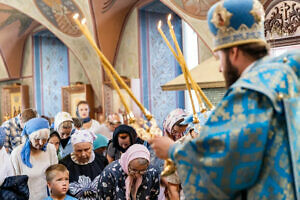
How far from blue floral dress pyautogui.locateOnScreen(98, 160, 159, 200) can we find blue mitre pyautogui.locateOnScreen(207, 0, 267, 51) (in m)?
2.48

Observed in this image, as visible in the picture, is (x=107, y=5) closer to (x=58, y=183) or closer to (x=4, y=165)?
(x=4, y=165)

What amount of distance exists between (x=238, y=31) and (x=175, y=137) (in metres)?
3.01

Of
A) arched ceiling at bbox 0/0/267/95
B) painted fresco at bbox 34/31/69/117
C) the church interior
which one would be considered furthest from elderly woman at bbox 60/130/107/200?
painted fresco at bbox 34/31/69/117

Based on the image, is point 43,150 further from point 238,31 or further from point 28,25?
point 28,25

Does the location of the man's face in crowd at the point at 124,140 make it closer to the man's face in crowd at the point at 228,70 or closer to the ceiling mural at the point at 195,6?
the ceiling mural at the point at 195,6

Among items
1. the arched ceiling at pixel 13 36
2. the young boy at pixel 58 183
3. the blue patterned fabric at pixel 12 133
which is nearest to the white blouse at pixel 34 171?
the young boy at pixel 58 183

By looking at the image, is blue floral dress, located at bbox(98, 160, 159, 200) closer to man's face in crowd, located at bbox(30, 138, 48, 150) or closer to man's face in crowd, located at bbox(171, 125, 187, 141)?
man's face in crowd, located at bbox(171, 125, 187, 141)

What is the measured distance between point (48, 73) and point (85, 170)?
998 cm

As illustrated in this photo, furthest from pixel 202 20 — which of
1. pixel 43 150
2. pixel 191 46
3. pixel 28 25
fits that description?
pixel 28 25

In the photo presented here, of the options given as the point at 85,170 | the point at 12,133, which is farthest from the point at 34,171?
the point at 12,133

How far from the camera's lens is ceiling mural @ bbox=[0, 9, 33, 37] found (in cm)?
1282

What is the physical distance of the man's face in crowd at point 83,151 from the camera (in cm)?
504

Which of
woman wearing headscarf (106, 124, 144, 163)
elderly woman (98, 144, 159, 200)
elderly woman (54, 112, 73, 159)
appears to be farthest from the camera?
elderly woman (54, 112, 73, 159)

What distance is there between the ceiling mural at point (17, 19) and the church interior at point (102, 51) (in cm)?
3
